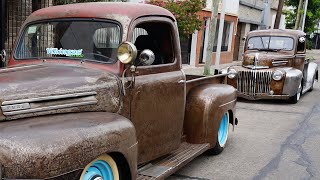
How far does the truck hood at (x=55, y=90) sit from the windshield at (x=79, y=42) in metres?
0.21

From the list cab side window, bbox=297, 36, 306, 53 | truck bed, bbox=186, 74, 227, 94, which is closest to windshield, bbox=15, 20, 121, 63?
truck bed, bbox=186, 74, 227, 94

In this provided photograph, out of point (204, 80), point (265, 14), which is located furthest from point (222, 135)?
point (265, 14)

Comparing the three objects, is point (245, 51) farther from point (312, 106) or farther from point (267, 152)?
point (267, 152)

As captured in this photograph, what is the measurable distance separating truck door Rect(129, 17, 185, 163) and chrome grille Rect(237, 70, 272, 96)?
6193 millimetres

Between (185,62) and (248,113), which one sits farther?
(185,62)

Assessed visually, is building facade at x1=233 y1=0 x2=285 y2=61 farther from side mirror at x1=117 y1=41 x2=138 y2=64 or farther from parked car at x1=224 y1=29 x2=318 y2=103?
side mirror at x1=117 y1=41 x2=138 y2=64

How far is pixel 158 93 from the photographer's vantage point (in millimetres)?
4082

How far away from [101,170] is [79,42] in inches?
52.1

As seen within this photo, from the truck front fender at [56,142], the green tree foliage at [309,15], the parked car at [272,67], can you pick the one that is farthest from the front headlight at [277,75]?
the green tree foliage at [309,15]

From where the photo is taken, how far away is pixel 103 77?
11.4 feet

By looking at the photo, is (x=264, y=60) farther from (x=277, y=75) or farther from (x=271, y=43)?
(x=271, y=43)

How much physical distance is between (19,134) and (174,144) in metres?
2.26

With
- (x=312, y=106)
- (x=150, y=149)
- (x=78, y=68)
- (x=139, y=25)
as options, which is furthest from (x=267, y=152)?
(x=312, y=106)

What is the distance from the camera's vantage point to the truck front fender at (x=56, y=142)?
2.46 meters
